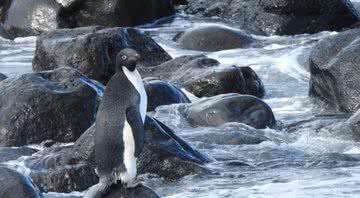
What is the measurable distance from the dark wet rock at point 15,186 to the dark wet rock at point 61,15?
11294 millimetres

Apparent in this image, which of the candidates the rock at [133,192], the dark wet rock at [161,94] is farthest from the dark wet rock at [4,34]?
the rock at [133,192]

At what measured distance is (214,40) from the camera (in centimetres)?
1672

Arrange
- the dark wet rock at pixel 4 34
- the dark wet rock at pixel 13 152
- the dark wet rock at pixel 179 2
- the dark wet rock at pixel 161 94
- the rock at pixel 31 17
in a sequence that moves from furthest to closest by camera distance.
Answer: the dark wet rock at pixel 179 2 < the dark wet rock at pixel 4 34 < the rock at pixel 31 17 < the dark wet rock at pixel 161 94 < the dark wet rock at pixel 13 152

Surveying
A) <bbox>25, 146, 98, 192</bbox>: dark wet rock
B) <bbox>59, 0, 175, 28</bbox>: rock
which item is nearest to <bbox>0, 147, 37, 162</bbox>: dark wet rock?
<bbox>25, 146, 98, 192</bbox>: dark wet rock

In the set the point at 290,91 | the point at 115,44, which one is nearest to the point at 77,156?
the point at 115,44

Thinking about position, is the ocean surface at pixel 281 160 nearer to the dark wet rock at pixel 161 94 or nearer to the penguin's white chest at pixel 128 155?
the dark wet rock at pixel 161 94

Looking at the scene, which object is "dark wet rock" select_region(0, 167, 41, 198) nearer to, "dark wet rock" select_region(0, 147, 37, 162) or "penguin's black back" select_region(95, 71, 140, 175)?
"penguin's black back" select_region(95, 71, 140, 175)

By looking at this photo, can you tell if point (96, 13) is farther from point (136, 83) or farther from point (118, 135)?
point (118, 135)

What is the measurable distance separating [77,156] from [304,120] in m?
3.92

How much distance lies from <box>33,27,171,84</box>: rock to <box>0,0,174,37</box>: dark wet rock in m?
4.17

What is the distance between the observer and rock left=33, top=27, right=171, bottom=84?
1317cm

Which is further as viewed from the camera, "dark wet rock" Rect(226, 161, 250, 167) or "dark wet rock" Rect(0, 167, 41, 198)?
"dark wet rock" Rect(226, 161, 250, 167)

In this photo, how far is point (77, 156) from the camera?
8719 millimetres

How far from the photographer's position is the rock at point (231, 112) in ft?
36.7
